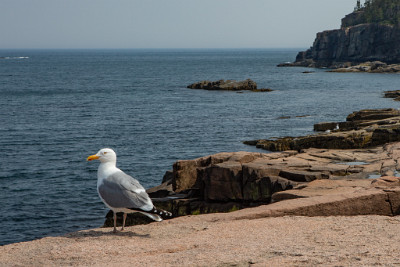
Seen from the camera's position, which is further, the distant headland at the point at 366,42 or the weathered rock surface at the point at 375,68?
the distant headland at the point at 366,42

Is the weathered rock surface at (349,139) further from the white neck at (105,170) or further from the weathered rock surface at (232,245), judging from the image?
the white neck at (105,170)

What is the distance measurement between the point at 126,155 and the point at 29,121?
23.2 m

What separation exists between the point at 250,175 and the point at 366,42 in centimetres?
14862

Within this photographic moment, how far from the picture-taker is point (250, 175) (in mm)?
20172

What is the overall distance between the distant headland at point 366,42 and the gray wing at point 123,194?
439 feet

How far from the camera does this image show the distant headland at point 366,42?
153m

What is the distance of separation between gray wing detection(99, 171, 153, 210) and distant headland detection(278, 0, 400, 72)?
133850mm

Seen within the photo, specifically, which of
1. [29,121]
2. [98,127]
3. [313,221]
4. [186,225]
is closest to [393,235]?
[313,221]

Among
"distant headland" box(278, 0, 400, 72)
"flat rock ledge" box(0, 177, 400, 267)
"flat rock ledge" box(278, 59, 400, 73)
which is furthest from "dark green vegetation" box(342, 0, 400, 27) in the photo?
"flat rock ledge" box(0, 177, 400, 267)

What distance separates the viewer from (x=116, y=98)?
8556 centimetres

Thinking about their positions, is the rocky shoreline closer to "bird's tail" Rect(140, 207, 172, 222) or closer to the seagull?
"bird's tail" Rect(140, 207, 172, 222)

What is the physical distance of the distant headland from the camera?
153 meters

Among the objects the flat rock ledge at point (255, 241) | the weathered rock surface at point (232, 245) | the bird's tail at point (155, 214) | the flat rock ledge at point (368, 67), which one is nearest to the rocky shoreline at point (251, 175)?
the flat rock ledge at point (255, 241)

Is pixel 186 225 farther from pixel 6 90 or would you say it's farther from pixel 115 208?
pixel 6 90
